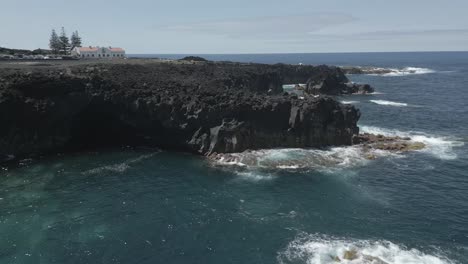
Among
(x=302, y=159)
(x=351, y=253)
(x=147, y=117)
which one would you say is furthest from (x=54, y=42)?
(x=351, y=253)

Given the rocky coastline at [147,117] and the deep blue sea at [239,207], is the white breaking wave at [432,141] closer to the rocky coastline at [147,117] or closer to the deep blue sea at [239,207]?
the deep blue sea at [239,207]

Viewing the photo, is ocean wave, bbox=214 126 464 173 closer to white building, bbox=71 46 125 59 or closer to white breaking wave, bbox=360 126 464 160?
white breaking wave, bbox=360 126 464 160

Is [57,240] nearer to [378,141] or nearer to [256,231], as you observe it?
[256,231]

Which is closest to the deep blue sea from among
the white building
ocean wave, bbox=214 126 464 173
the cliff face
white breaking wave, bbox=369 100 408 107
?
ocean wave, bbox=214 126 464 173

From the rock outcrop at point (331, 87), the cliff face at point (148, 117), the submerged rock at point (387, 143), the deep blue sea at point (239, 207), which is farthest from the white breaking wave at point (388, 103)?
the cliff face at point (148, 117)

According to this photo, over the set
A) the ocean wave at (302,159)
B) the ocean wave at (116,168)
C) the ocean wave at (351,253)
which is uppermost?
the ocean wave at (302,159)

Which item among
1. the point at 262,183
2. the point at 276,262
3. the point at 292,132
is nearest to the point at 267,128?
the point at 292,132
